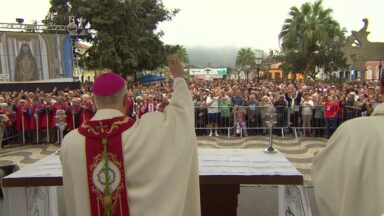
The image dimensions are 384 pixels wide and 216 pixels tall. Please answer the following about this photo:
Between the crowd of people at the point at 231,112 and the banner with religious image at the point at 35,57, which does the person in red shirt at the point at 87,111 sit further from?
the banner with religious image at the point at 35,57

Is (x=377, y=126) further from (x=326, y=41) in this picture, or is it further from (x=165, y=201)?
(x=326, y=41)

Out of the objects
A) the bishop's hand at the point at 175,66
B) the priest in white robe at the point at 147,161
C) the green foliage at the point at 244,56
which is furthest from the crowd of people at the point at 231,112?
the green foliage at the point at 244,56

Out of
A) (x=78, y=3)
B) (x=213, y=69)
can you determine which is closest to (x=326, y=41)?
(x=78, y=3)

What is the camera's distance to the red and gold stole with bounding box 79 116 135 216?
2.38 metres

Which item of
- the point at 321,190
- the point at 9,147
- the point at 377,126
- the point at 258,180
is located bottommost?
the point at 9,147

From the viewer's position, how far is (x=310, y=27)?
30.9 m

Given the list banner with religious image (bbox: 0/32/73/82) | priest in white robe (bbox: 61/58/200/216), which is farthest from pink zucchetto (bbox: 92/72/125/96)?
banner with religious image (bbox: 0/32/73/82)

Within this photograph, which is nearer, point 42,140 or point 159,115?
point 159,115

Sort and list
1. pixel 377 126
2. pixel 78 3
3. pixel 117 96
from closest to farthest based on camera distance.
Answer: pixel 377 126
pixel 117 96
pixel 78 3

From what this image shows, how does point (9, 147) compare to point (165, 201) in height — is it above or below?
below

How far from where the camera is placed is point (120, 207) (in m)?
2.39

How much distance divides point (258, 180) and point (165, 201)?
1428 mm

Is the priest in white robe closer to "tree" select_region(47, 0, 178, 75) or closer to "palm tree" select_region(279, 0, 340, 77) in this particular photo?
"tree" select_region(47, 0, 178, 75)

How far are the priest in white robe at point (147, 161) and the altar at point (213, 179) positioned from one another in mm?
1149
